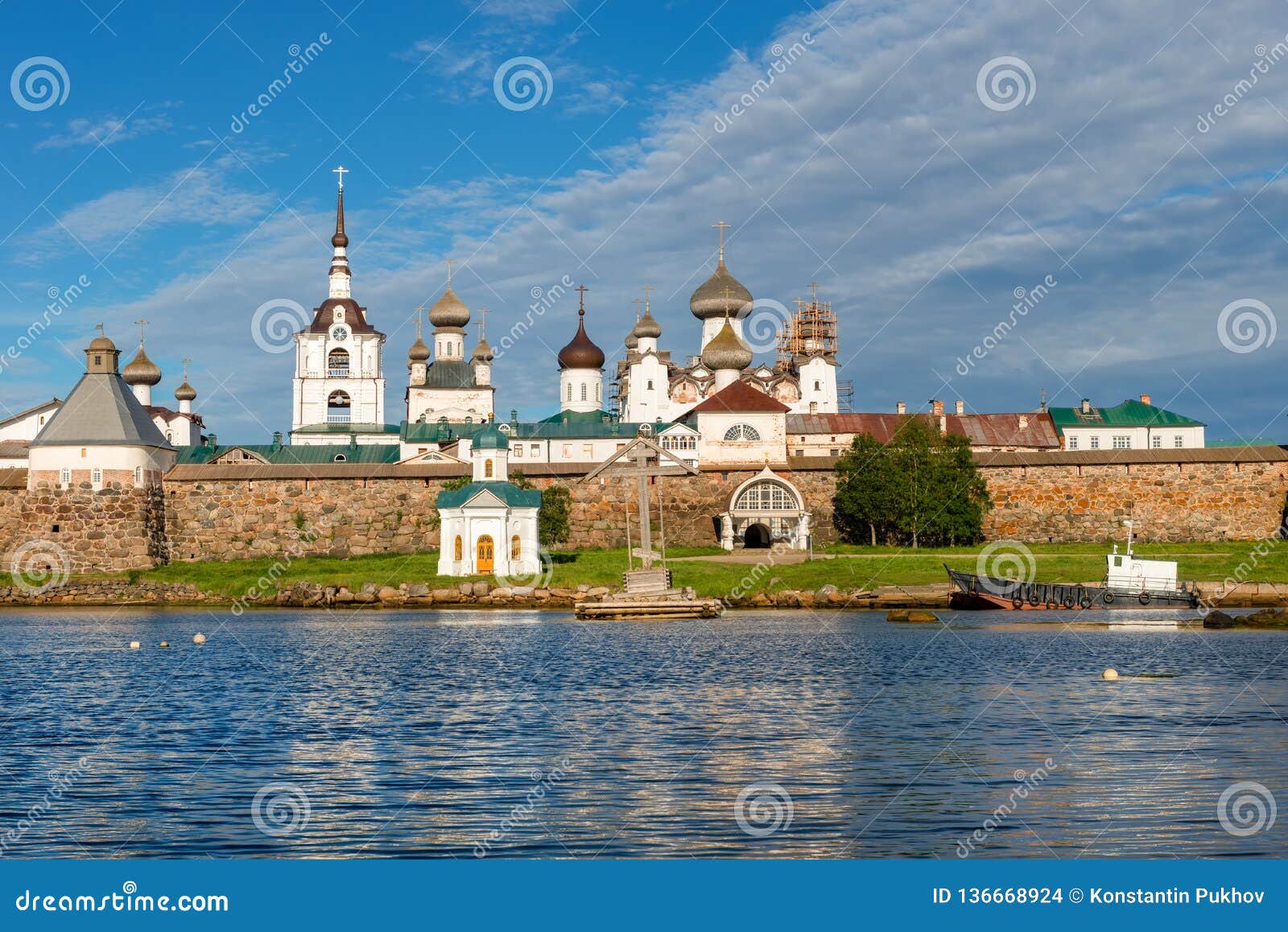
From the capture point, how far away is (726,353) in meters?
80.2

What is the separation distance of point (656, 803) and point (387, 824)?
8.58 ft

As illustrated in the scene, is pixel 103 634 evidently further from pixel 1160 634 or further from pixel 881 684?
pixel 1160 634

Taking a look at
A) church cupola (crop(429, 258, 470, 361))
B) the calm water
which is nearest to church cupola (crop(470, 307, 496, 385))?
church cupola (crop(429, 258, 470, 361))

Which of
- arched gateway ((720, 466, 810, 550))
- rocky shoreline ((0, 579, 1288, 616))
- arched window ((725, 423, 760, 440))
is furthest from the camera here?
arched window ((725, 423, 760, 440))

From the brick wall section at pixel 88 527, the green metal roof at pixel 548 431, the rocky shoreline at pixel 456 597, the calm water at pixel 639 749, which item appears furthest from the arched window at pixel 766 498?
the calm water at pixel 639 749

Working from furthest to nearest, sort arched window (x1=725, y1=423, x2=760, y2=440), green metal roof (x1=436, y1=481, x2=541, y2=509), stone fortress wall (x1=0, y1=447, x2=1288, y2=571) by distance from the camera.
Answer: arched window (x1=725, y1=423, x2=760, y2=440)
stone fortress wall (x1=0, y1=447, x2=1288, y2=571)
green metal roof (x1=436, y1=481, x2=541, y2=509)

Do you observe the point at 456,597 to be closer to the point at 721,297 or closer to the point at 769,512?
the point at 769,512

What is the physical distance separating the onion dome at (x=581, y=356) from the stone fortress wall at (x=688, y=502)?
16.5m

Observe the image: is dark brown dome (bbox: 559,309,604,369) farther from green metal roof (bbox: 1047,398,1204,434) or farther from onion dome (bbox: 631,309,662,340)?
green metal roof (bbox: 1047,398,1204,434)

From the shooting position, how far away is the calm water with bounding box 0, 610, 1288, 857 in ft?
40.6

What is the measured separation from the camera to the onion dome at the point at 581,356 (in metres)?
82.5

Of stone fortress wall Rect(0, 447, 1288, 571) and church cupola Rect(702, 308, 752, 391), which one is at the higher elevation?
church cupola Rect(702, 308, 752, 391)

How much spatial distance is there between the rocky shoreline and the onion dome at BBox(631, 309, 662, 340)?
3497 cm

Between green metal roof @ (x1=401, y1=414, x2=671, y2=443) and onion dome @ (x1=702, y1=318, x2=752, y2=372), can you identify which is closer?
green metal roof @ (x1=401, y1=414, x2=671, y2=443)
